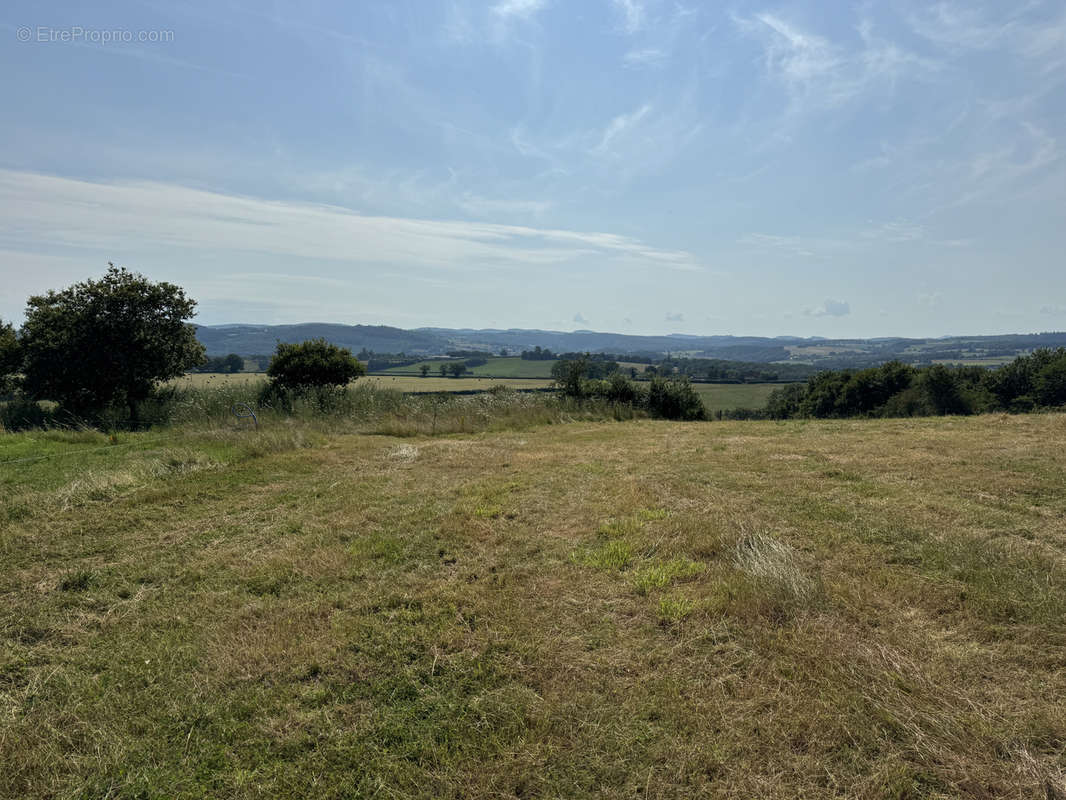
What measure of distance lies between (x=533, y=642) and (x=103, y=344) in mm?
18366

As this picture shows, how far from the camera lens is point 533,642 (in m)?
3.35

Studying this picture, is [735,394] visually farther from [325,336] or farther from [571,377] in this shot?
[325,336]

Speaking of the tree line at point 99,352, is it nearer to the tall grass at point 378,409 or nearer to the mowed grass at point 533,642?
the tall grass at point 378,409

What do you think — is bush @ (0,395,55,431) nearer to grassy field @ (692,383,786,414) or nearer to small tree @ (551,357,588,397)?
small tree @ (551,357,588,397)

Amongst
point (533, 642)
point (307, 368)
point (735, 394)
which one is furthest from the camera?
point (735, 394)

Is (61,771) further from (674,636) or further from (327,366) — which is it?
(327,366)

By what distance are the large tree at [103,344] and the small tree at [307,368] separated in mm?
2907

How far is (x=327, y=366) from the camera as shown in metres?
18.8

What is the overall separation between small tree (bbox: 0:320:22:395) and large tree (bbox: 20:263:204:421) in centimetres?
38

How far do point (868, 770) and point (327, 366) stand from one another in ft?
62.5

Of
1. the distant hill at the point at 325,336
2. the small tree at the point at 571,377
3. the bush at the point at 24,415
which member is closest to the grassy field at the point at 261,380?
the bush at the point at 24,415

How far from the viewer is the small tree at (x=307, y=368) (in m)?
18.5

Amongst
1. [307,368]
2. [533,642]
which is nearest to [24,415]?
[307,368]

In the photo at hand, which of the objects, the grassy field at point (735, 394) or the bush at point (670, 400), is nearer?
the bush at point (670, 400)
